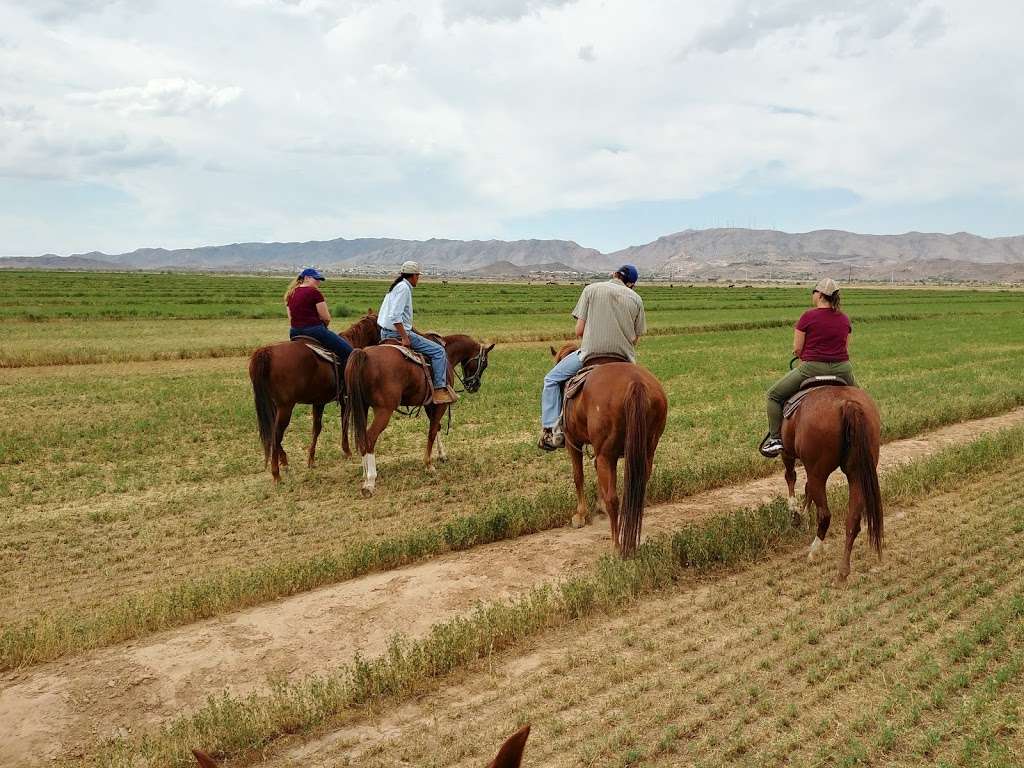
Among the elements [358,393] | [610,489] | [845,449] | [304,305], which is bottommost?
[610,489]

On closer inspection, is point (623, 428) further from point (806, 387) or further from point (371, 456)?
point (371, 456)

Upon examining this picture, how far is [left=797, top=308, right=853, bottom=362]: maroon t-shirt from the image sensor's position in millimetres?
8273

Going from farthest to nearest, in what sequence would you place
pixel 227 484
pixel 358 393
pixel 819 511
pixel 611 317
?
pixel 227 484
pixel 358 393
pixel 611 317
pixel 819 511

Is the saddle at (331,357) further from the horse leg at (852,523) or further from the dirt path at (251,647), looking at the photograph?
the horse leg at (852,523)

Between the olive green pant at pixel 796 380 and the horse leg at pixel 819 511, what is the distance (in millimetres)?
1123

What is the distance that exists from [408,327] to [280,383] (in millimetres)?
2160

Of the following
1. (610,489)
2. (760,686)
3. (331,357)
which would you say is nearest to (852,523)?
(610,489)

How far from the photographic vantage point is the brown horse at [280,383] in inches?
460

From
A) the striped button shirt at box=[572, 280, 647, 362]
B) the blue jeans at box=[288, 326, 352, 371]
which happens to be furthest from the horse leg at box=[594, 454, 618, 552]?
the blue jeans at box=[288, 326, 352, 371]

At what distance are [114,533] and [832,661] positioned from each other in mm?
8172

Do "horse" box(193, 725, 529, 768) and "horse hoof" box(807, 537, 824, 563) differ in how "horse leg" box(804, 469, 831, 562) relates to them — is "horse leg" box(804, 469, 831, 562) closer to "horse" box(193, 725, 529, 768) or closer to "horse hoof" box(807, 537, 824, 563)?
"horse hoof" box(807, 537, 824, 563)

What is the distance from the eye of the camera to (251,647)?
6.39 meters

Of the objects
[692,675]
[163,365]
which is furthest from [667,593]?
[163,365]

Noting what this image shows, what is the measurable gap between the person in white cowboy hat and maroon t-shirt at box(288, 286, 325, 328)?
107 centimetres
